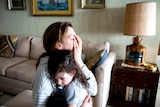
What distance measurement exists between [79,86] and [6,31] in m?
2.78

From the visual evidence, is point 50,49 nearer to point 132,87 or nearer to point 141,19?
point 141,19

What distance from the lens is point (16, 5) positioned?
112 inches

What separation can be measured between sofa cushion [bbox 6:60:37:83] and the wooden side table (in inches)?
42.3

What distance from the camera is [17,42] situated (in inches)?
105

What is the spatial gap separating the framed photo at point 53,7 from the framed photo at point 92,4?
0.23 metres

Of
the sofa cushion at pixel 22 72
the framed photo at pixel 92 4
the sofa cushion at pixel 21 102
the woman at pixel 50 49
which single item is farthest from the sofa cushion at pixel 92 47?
the woman at pixel 50 49

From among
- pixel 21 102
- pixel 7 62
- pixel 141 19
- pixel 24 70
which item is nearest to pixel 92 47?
pixel 141 19

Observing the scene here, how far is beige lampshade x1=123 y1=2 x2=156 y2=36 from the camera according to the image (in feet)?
5.41

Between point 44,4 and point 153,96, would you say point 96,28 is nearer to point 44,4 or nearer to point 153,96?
point 44,4

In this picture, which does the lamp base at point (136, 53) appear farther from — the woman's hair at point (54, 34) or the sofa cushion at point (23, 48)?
the sofa cushion at point (23, 48)

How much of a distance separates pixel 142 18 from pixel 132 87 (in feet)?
2.73

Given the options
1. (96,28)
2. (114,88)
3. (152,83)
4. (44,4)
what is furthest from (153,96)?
(44,4)

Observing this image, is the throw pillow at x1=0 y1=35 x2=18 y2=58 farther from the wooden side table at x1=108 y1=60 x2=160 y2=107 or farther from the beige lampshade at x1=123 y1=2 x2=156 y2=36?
the beige lampshade at x1=123 y1=2 x2=156 y2=36

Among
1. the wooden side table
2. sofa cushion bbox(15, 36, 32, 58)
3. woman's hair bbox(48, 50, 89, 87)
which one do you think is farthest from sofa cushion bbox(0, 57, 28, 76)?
woman's hair bbox(48, 50, 89, 87)
